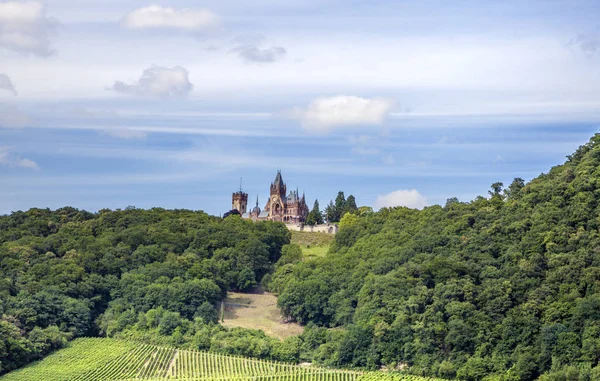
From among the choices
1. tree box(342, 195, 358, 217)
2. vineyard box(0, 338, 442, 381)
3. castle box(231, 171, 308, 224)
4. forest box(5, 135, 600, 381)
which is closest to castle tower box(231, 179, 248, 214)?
castle box(231, 171, 308, 224)

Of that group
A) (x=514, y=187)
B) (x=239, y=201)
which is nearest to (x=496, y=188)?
(x=514, y=187)

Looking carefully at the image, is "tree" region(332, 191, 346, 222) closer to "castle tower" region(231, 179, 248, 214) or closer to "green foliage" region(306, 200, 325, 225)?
"green foliage" region(306, 200, 325, 225)

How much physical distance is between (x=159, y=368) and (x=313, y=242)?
146 ft

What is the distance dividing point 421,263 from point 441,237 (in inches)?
151

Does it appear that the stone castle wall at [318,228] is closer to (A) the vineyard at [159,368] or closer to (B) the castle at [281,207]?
(B) the castle at [281,207]

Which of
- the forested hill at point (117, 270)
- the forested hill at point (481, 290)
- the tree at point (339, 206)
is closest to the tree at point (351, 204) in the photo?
the tree at point (339, 206)

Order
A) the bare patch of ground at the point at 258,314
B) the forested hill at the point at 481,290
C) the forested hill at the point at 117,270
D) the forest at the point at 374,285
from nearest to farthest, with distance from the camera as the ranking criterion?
the forested hill at the point at 481,290 < the forest at the point at 374,285 < the forested hill at the point at 117,270 < the bare patch of ground at the point at 258,314

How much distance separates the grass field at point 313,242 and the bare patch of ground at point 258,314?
13.6 metres

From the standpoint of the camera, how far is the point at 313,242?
118 meters

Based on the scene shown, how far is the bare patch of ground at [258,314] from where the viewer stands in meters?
87.9

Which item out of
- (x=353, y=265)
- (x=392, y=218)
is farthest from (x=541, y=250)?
(x=392, y=218)

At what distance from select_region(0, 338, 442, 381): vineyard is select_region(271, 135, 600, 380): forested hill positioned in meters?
2.94

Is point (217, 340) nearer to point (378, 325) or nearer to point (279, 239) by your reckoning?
point (378, 325)

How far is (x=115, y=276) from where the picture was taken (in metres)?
92.6
